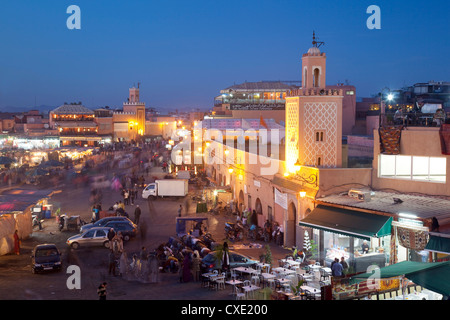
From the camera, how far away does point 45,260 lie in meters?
16.0

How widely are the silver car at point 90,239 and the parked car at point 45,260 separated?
2.93 m

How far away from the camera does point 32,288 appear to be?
14016 millimetres

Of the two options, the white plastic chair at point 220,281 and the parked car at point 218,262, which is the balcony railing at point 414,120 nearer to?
A: the parked car at point 218,262

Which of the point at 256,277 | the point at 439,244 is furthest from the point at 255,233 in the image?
the point at 439,244

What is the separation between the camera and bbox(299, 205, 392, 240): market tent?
13844mm

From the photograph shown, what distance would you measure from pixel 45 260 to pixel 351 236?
8755 millimetres

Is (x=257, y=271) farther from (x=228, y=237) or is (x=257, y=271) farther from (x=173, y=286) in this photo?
(x=228, y=237)

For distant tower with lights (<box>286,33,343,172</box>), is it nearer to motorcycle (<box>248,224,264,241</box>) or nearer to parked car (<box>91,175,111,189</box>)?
motorcycle (<box>248,224,264,241</box>)

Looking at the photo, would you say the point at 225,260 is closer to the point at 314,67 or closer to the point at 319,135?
the point at 319,135

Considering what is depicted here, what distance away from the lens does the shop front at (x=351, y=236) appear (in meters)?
14.0

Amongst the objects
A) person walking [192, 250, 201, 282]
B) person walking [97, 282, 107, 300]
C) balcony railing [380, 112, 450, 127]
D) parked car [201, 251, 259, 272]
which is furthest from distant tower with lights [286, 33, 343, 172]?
person walking [97, 282, 107, 300]

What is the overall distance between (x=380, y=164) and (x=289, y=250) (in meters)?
4.42

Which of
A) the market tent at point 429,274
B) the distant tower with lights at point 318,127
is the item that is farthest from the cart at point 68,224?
the market tent at point 429,274
